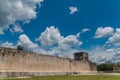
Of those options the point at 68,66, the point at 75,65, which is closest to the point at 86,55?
the point at 75,65

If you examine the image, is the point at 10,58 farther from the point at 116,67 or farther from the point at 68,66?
the point at 116,67

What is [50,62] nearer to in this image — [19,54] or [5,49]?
[19,54]

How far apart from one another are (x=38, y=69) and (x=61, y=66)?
8.87 meters

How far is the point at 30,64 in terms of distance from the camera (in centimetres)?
3039

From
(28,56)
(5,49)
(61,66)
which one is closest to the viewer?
(5,49)

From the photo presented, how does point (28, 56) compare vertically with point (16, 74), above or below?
above

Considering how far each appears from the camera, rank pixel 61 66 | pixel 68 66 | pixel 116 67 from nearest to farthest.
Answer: pixel 61 66
pixel 68 66
pixel 116 67

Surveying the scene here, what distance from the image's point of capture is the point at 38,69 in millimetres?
32688

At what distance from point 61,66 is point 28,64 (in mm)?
12071

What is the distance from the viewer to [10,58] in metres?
26.1

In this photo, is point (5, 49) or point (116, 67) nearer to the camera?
point (5, 49)

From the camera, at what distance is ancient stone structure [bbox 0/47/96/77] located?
25.0 m

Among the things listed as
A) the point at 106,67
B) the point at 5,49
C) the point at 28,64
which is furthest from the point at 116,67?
the point at 5,49

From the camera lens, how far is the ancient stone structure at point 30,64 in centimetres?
2498
